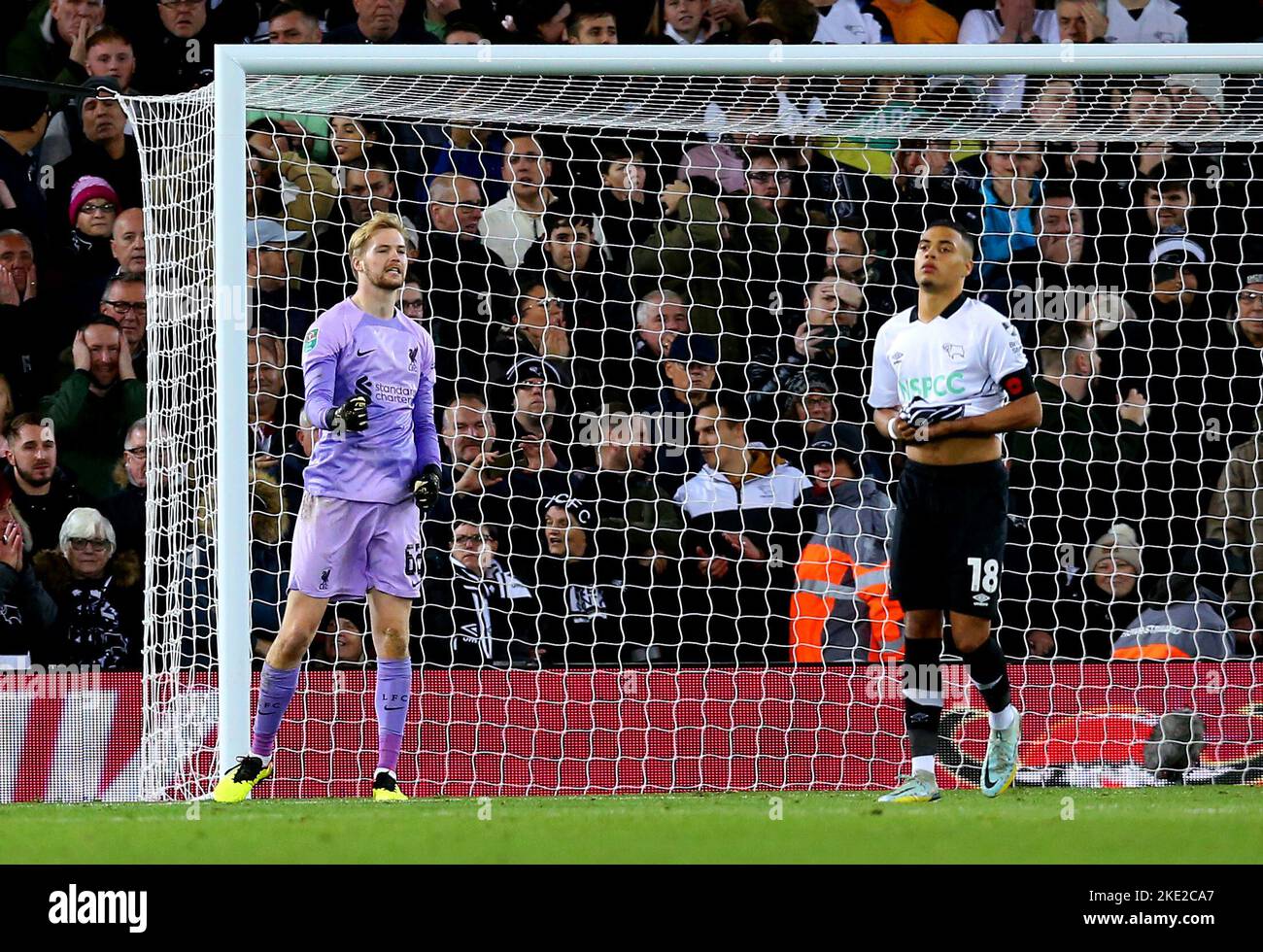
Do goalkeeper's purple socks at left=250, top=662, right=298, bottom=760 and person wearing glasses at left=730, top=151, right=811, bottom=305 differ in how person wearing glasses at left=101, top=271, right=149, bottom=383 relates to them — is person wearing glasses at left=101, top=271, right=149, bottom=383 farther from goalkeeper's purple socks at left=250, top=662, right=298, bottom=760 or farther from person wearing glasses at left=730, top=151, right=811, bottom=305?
person wearing glasses at left=730, top=151, right=811, bottom=305

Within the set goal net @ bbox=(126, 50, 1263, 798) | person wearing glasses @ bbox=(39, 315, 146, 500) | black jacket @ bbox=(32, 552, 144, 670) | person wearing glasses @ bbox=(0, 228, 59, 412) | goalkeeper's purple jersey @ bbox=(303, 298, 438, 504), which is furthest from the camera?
person wearing glasses @ bbox=(0, 228, 59, 412)

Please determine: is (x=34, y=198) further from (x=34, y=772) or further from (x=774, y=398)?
(x=774, y=398)

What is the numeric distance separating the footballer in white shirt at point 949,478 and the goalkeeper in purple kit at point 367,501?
1542mm

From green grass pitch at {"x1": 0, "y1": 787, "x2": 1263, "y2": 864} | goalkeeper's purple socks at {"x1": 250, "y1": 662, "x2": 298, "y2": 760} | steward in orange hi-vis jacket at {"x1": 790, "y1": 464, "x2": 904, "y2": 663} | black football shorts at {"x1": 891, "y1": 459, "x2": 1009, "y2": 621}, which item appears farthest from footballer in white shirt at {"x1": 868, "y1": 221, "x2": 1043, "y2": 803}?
goalkeeper's purple socks at {"x1": 250, "y1": 662, "x2": 298, "y2": 760}

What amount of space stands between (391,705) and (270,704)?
38cm

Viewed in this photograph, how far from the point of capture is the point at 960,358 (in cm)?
488

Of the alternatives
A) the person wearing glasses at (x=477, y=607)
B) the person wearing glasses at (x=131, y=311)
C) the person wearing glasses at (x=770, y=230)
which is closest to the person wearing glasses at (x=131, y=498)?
the person wearing glasses at (x=131, y=311)

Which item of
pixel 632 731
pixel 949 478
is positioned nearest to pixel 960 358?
pixel 949 478

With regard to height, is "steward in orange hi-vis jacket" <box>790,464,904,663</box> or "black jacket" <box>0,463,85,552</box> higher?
"black jacket" <box>0,463,85,552</box>

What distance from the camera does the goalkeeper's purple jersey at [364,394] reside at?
16.3 ft

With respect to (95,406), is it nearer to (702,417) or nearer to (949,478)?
(702,417)

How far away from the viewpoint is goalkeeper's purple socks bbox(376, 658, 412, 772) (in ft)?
16.6

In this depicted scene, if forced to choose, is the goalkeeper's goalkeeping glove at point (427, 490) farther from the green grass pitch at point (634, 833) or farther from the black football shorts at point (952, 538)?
the black football shorts at point (952, 538)

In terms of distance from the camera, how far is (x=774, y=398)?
6.79 m
